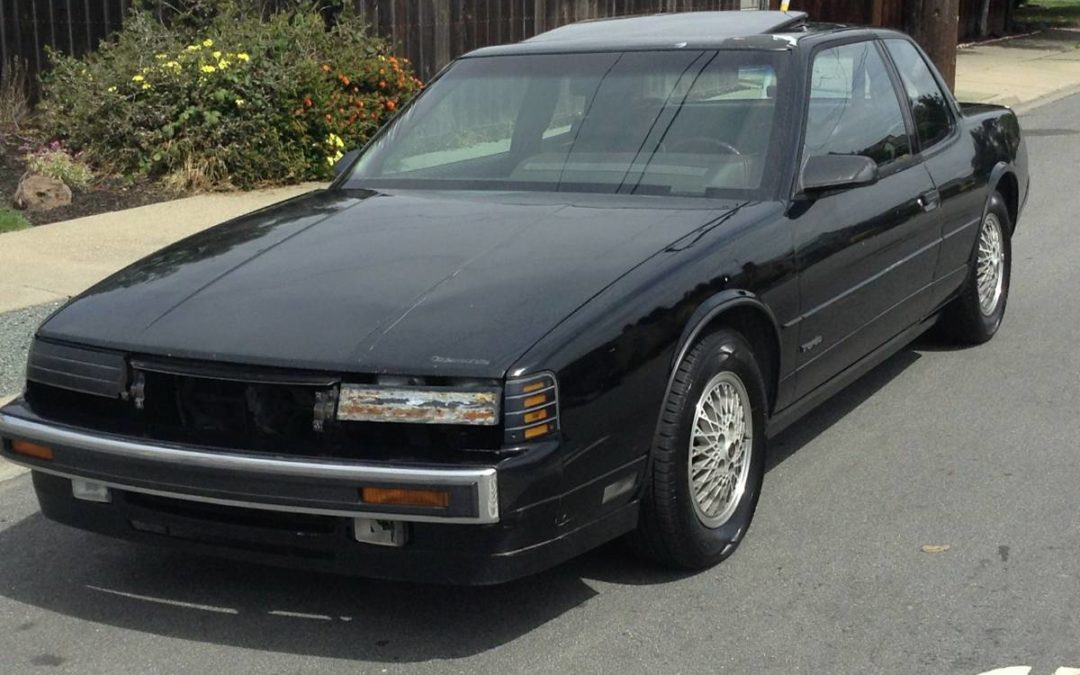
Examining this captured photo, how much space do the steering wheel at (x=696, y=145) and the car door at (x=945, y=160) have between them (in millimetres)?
1386

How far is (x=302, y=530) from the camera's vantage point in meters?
4.12

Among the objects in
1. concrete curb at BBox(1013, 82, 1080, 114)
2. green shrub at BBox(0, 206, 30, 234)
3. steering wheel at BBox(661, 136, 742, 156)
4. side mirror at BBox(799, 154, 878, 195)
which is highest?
steering wheel at BBox(661, 136, 742, 156)

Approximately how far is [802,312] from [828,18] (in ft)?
73.7

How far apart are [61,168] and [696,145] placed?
760cm

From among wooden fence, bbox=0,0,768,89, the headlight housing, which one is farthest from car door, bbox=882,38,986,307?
wooden fence, bbox=0,0,768,89

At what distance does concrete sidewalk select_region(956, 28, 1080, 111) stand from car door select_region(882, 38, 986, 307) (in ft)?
40.8

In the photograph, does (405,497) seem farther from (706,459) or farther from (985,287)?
(985,287)

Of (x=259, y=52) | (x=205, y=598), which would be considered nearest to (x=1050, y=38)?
(x=259, y=52)

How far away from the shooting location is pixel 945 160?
6.71 metres

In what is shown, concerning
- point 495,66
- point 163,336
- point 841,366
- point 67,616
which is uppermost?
point 495,66

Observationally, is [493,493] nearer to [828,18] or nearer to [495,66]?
[495,66]

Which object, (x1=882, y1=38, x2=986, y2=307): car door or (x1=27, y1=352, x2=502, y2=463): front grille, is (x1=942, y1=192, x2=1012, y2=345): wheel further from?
(x1=27, y1=352, x2=502, y2=463): front grille

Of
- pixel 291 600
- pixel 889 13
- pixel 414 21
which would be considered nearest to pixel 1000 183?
pixel 291 600

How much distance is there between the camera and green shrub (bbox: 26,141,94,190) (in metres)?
11.7
